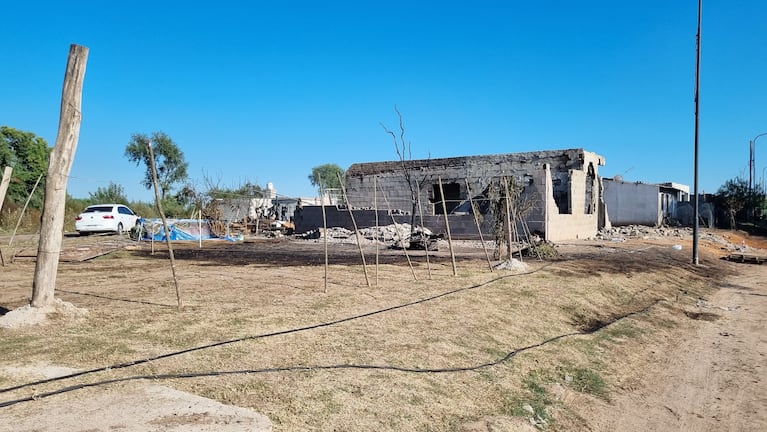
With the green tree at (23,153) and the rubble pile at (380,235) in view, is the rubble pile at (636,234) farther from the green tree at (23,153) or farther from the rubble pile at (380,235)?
the green tree at (23,153)

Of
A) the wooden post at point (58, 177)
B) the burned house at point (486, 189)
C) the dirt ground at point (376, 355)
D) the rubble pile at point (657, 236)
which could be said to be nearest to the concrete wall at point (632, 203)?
the rubble pile at point (657, 236)

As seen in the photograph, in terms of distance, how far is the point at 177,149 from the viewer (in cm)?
4409

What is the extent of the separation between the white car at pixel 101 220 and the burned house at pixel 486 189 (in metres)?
9.08

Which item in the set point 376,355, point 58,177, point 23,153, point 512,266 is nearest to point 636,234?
point 512,266

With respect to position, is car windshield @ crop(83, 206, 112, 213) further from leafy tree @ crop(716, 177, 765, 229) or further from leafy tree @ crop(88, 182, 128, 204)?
leafy tree @ crop(716, 177, 765, 229)

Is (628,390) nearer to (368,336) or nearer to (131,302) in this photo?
(368,336)

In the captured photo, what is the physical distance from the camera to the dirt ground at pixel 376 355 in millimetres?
3965

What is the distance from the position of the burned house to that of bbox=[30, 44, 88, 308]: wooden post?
46.0ft

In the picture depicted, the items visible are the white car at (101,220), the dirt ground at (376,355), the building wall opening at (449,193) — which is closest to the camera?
the dirt ground at (376,355)

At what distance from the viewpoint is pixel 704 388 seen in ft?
20.1

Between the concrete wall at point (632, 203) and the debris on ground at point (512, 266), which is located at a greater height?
the concrete wall at point (632, 203)

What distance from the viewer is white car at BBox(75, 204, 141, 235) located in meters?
21.3

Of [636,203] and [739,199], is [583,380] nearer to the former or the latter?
[636,203]

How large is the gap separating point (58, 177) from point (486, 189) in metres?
19.6
